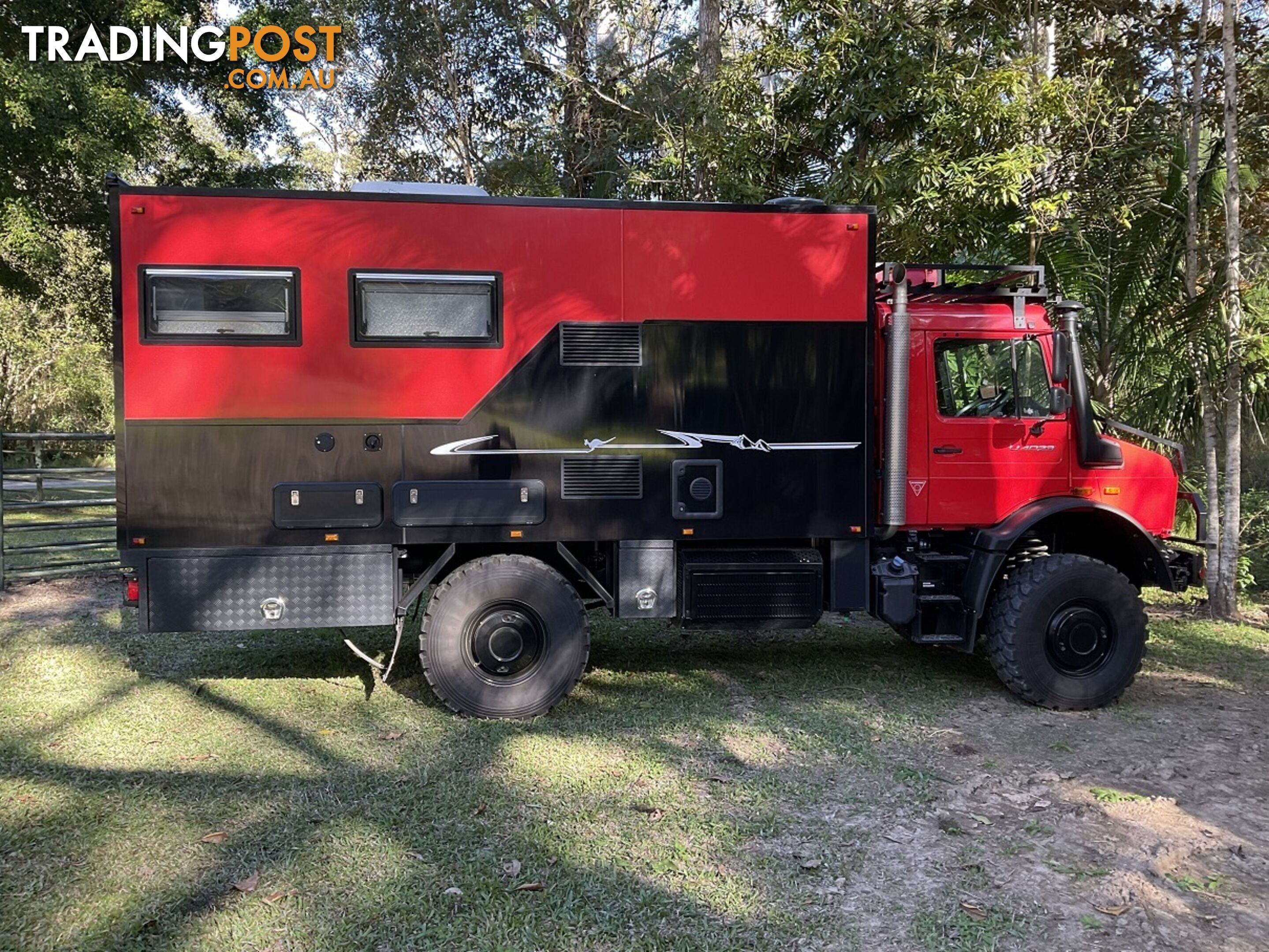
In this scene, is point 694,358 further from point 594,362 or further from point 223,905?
point 223,905

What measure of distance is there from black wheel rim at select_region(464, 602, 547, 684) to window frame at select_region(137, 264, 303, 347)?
6.18 feet

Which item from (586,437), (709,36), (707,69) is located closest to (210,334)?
(586,437)

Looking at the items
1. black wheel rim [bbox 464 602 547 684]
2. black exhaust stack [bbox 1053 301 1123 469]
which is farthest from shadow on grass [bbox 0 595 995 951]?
black exhaust stack [bbox 1053 301 1123 469]

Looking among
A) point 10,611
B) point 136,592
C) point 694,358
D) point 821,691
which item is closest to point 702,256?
point 694,358

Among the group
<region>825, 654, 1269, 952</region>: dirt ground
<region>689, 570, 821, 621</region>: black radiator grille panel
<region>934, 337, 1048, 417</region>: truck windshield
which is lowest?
<region>825, 654, 1269, 952</region>: dirt ground

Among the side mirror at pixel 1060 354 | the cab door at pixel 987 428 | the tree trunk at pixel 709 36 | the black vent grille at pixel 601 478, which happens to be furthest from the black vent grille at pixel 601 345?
the tree trunk at pixel 709 36

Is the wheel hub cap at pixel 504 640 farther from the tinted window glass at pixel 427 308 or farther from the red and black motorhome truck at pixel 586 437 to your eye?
the tinted window glass at pixel 427 308

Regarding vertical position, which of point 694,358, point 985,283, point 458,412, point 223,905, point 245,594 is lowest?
point 223,905

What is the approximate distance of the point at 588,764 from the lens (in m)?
4.54

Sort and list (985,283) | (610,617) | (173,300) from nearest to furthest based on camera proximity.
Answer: (173,300) < (985,283) < (610,617)

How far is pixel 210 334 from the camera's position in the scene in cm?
485

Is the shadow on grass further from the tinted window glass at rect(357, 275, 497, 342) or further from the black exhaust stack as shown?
the tinted window glass at rect(357, 275, 497, 342)

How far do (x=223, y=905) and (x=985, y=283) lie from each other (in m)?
5.24

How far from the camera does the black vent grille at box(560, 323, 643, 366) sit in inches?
203
